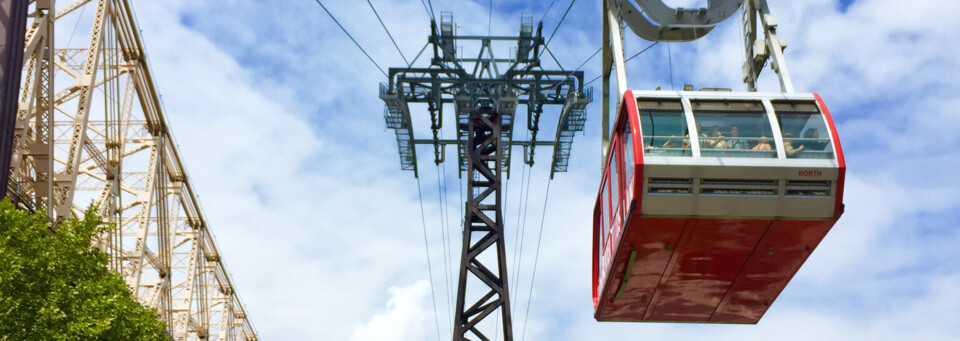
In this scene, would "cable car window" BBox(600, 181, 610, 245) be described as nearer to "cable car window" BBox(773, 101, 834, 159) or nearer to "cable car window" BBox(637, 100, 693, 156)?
"cable car window" BBox(637, 100, 693, 156)

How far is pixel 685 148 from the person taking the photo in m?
18.0

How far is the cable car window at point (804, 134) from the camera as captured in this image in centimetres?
1800

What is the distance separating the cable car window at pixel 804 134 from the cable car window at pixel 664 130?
160 centimetres

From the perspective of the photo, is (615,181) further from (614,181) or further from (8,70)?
(8,70)

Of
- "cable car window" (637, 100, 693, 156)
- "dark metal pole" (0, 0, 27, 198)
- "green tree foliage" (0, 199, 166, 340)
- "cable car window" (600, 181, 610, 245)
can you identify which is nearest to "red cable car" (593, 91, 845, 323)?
"cable car window" (637, 100, 693, 156)

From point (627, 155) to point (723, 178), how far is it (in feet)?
5.51

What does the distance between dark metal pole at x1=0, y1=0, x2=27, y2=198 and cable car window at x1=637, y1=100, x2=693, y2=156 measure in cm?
1253

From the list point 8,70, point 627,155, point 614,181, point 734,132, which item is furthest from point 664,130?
point 8,70

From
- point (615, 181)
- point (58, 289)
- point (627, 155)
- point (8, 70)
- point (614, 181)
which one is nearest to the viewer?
point (58, 289)

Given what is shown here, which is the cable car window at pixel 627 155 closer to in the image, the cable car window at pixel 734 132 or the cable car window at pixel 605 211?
the cable car window at pixel 734 132

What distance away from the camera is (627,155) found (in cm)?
1875

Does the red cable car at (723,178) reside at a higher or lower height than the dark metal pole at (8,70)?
lower

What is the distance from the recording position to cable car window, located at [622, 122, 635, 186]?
18391 millimetres

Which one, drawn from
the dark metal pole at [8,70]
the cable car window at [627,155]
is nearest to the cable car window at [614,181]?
the cable car window at [627,155]
